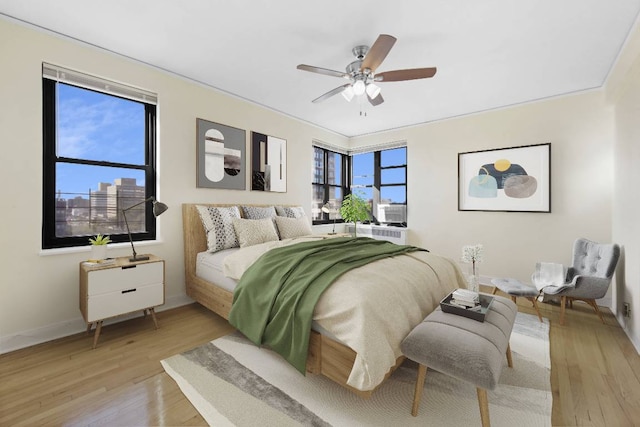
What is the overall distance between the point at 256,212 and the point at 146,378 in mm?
2080

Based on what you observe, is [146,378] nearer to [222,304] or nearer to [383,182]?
[222,304]

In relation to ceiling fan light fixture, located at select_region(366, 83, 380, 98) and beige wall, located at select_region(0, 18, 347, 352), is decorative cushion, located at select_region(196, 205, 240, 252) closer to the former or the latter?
beige wall, located at select_region(0, 18, 347, 352)

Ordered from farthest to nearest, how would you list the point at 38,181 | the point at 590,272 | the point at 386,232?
1. the point at 386,232
2. the point at 590,272
3. the point at 38,181

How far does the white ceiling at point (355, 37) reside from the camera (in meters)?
2.05

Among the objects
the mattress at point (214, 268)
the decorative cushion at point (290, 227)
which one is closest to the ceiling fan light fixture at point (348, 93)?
the decorative cushion at point (290, 227)

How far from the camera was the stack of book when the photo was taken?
176 centimetres

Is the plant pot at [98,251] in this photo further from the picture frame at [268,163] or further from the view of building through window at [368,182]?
the view of building through window at [368,182]

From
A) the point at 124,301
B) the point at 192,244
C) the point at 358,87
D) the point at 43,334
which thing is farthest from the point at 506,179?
the point at 43,334

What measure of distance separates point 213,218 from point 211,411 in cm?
196

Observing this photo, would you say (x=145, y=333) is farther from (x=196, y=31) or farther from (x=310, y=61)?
(x=310, y=61)

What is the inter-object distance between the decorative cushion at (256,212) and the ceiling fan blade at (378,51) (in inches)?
82.3

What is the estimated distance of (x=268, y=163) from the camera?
418 centimetres

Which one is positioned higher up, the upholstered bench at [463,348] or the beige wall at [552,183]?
the beige wall at [552,183]

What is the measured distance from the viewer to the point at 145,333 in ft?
8.30
